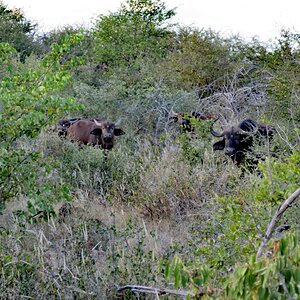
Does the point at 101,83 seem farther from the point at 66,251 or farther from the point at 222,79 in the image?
the point at 66,251

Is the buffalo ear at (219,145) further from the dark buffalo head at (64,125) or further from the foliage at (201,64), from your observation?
the foliage at (201,64)

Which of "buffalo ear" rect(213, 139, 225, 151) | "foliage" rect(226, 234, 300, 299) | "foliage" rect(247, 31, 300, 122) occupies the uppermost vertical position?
"foliage" rect(247, 31, 300, 122)

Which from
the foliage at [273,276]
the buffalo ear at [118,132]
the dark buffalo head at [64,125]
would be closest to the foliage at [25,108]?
the foliage at [273,276]

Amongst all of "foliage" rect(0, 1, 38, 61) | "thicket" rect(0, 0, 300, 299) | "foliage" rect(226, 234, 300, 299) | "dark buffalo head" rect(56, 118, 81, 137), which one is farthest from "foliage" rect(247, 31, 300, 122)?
"foliage" rect(0, 1, 38, 61)

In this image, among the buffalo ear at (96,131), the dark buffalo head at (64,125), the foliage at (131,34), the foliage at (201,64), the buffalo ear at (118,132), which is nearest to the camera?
the buffalo ear at (118,132)

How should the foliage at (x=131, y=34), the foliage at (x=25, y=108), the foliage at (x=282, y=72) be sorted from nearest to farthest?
the foliage at (x=25, y=108) → the foliage at (x=282, y=72) → the foliage at (x=131, y=34)

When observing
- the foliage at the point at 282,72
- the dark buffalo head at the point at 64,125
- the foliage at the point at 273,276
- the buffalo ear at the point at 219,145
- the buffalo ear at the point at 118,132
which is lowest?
the dark buffalo head at the point at 64,125

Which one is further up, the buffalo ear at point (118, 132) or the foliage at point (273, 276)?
the foliage at point (273, 276)

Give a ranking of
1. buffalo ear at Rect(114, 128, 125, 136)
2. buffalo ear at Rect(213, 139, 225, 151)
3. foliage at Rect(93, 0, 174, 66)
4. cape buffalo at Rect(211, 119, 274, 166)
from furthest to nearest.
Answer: foliage at Rect(93, 0, 174, 66), buffalo ear at Rect(114, 128, 125, 136), buffalo ear at Rect(213, 139, 225, 151), cape buffalo at Rect(211, 119, 274, 166)

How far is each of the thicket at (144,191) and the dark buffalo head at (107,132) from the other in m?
0.23

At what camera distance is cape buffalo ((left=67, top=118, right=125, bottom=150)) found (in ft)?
41.0

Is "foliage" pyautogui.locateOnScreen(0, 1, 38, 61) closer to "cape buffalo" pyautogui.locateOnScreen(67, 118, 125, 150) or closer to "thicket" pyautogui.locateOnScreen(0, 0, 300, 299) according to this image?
"thicket" pyautogui.locateOnScreen(0, 0, 300, 299)

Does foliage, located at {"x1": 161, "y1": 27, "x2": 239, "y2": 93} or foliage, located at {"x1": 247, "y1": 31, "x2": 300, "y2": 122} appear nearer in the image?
foliage, located at {"x1": 247, "y1": 31, "x2": 300, "y2": 122}

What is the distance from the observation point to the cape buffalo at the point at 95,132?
12.5 meters
